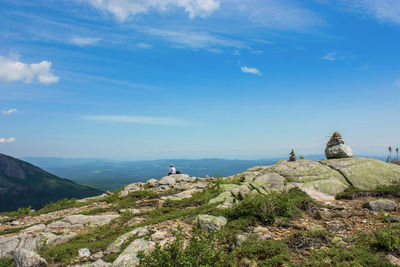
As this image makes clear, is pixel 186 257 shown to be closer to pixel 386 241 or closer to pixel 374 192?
pixel 386 241

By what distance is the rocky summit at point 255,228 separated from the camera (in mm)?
6805

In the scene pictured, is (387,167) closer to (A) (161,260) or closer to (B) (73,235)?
(A) (161,260)

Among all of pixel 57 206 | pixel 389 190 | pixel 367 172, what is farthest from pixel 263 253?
pixel 57 206

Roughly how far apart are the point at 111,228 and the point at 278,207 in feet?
27.0

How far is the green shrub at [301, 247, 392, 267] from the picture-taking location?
619 cm

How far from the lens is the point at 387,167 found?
1567cm

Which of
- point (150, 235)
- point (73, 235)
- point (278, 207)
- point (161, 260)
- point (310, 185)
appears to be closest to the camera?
point (161, 260)

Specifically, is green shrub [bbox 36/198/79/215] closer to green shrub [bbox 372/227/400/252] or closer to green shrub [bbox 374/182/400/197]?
green shrub [bbox 372/227/400/252]

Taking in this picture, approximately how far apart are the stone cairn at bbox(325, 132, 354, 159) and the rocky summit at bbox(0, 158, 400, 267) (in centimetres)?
134

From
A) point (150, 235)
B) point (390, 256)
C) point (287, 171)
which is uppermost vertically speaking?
point (287, 171)

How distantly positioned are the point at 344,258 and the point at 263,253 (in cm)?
220

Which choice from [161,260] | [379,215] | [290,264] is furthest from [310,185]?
[161,260]

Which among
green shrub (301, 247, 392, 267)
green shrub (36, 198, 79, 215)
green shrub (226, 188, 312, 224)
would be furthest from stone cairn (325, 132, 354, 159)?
green shrub (36, 198, 79, 215)

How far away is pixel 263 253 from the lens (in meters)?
7.15
